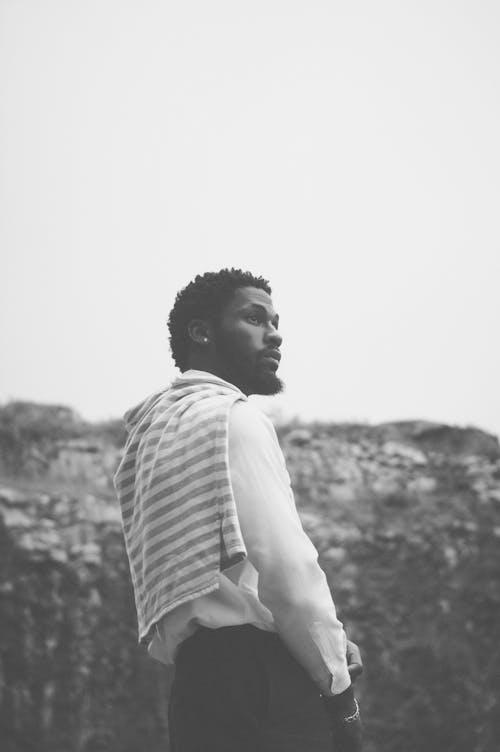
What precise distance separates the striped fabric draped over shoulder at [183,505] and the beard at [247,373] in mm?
129

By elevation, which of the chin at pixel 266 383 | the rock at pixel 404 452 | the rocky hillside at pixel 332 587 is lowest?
the rocky hillside at pixel 332 587

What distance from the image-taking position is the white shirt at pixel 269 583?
67.6 inches

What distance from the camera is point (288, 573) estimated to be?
1.73 m

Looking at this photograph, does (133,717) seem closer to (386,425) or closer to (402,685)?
(402,685)

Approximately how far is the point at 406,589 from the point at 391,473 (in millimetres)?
2340

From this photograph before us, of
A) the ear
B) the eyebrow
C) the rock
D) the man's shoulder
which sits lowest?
the rock

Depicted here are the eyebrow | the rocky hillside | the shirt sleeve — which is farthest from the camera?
the rocky hillside

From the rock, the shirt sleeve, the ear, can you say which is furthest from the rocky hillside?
the shirt sleeve

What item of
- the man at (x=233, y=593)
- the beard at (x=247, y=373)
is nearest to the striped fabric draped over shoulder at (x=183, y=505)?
the man at (x=233, y=593)

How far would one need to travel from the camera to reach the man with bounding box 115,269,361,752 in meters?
1.73

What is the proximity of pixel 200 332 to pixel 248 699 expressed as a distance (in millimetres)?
1123

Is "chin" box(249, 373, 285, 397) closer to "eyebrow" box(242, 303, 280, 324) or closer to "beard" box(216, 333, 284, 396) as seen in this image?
"beard" box(216, 333, 284, 396)

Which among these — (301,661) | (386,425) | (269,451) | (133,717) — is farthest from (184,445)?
(386,425)

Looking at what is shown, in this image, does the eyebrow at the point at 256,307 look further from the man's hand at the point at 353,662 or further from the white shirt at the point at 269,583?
the man's hand at the point at 353,662
